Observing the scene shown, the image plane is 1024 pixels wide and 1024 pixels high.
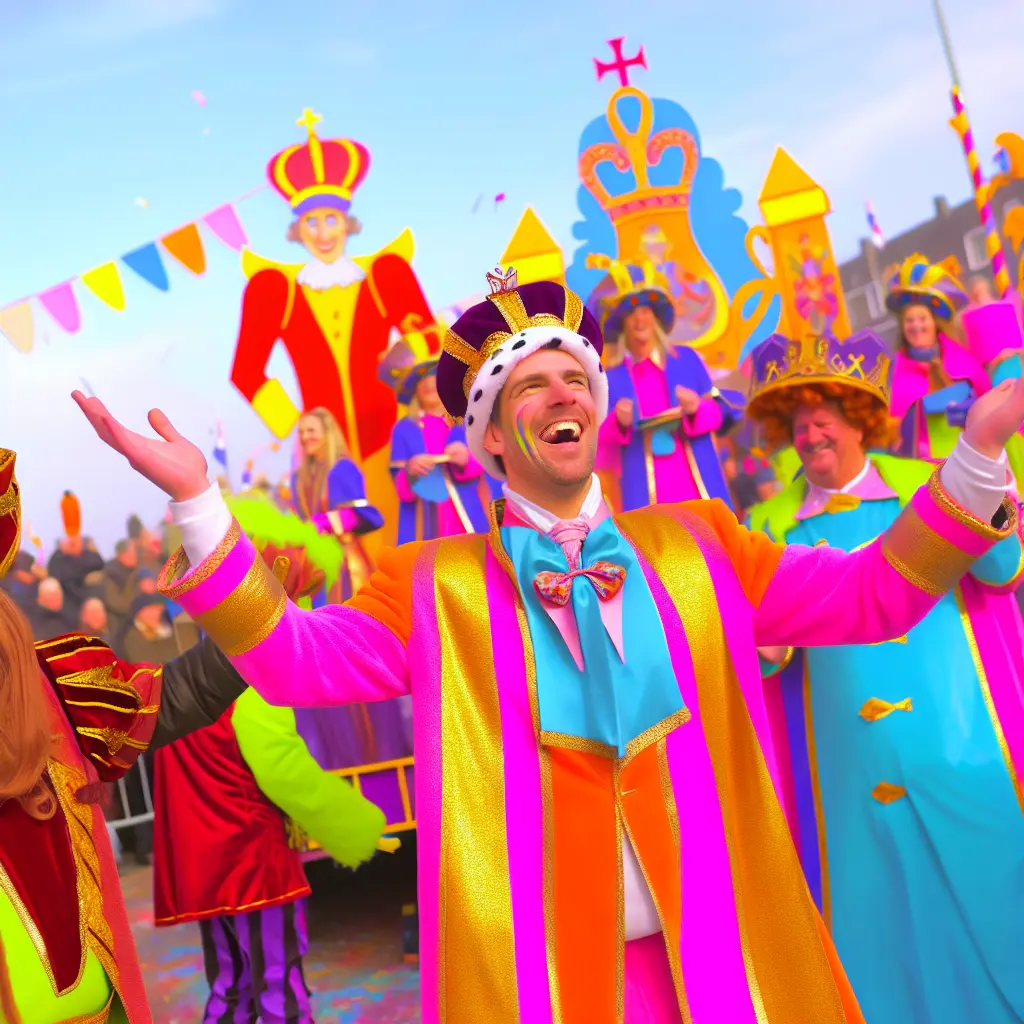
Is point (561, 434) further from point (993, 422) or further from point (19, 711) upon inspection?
point (19, 711)

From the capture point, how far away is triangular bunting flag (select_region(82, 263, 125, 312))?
622cm

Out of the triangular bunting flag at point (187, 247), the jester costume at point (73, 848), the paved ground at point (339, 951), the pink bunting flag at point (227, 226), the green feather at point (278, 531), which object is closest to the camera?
the jester costume at point (73, 848)

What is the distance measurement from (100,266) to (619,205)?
2.94m

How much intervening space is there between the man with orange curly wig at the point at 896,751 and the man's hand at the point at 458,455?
210 centimetres

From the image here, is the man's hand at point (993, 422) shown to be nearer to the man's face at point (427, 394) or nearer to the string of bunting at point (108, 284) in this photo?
the man's face at point (427, 394)

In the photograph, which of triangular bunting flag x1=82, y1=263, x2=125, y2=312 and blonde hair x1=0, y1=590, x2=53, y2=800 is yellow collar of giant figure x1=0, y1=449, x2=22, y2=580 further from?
triangular bunting flag x1=82, y1=263, x2=125, y2=312

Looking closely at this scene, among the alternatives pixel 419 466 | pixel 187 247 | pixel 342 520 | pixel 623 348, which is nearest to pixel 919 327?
pixel 623 348

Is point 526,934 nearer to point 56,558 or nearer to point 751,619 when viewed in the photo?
point 751,619

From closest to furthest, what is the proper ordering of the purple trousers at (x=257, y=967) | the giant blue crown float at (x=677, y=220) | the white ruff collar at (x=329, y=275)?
1. the purple trousers at (x=257, y=967)
2. the white ruff collar at (x=329, y=275)
3. the giant blue crown float at (x=677, y=220)

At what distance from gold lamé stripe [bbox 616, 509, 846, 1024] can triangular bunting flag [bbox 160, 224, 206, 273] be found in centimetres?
499

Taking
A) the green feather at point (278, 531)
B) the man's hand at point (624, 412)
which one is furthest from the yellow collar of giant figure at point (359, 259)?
the green feather at point (278, 531)

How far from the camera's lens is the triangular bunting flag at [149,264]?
627 centimetres

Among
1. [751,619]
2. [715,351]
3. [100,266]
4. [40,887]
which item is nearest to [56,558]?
[100,266]

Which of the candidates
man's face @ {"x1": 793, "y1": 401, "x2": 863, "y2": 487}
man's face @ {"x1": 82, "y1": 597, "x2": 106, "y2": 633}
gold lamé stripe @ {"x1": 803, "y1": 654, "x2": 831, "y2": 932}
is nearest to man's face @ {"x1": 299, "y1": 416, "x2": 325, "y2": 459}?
man's face @ {"x1": 82, "y1": 597, "x2": 106, "y2": 633}
